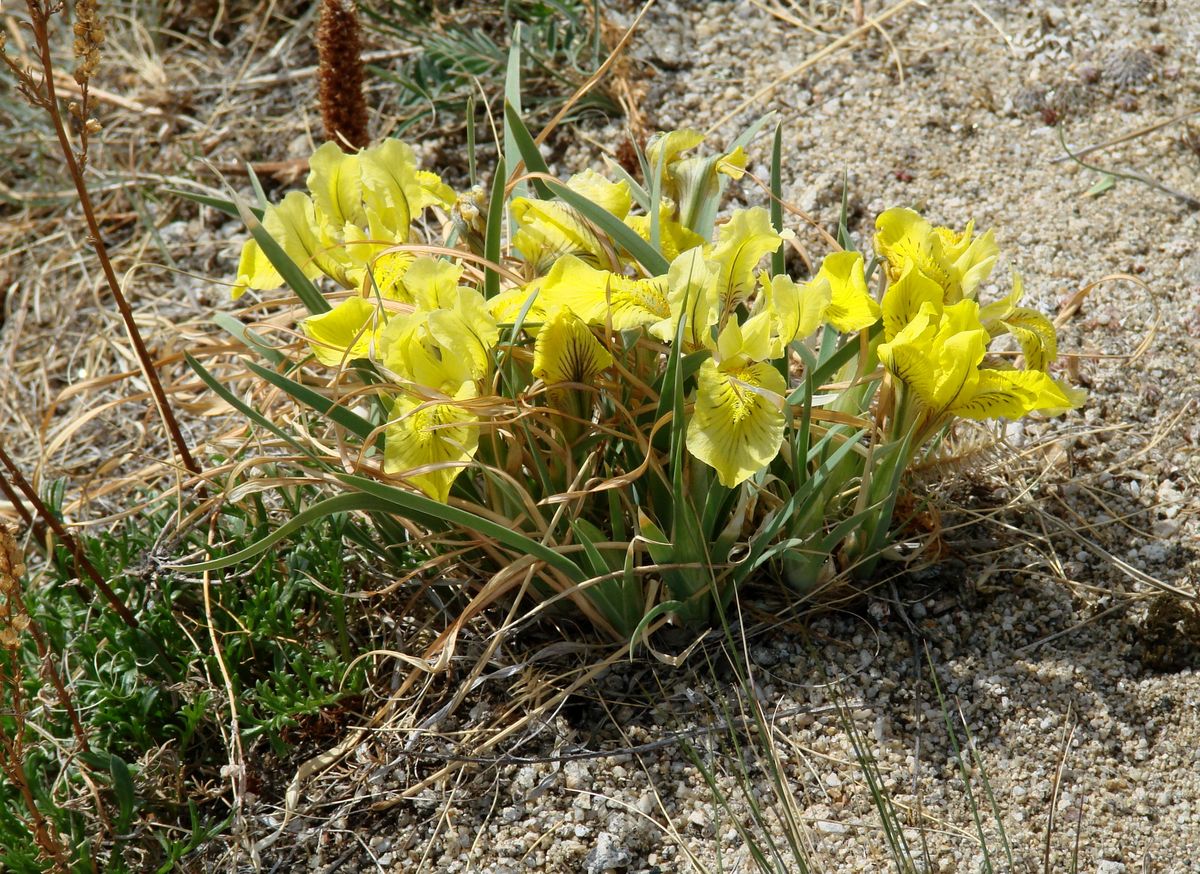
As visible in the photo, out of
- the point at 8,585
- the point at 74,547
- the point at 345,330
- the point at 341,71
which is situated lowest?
the point at 74,547

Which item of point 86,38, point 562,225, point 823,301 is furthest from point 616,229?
point 86,38

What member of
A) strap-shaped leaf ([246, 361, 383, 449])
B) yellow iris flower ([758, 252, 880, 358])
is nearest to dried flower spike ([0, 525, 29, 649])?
strap-shaped leaf ([246, 361, 383, 449])

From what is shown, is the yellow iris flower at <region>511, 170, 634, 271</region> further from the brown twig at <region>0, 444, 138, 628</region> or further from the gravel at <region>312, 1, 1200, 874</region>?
the brown twig at <region>0, 444, 138, 628</region>

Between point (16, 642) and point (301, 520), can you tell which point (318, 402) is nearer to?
point (301, 520)

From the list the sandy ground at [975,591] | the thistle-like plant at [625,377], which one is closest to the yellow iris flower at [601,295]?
the thistle-like plant at [625,377]

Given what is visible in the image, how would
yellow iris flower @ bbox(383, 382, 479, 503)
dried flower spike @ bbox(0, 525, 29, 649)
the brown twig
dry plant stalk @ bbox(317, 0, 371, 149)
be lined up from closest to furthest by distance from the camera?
dried flower spike @ bbox(0, 525, 29, 649)
yellow iris flower @ bbox(383, 382, 479, 503)
the brown twig
dry plant stalk @ bbox(317, 0, 371, 149)

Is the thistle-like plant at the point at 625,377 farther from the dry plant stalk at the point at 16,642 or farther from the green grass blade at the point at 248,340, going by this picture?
the dry plant stalk at the point at 16,642
